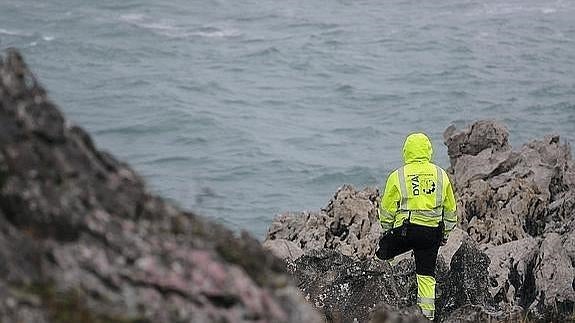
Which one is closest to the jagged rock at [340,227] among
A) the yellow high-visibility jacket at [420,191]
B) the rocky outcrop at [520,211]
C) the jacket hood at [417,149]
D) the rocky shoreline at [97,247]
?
the rocky outcrop at [520,211]

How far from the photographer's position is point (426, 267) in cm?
1037

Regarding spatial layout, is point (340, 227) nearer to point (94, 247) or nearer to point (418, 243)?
point (418, 243)

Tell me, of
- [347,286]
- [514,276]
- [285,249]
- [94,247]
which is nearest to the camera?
[94,247]

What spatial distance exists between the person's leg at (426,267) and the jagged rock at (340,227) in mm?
4367

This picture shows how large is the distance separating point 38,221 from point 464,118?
36.6m

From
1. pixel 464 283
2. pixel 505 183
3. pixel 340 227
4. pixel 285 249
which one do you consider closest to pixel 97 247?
pixel 464 283

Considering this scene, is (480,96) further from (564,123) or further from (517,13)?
(517,13)

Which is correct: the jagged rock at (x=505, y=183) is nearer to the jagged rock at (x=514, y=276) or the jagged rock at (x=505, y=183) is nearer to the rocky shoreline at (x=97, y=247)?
the jagged rock at (x=514, y=276)

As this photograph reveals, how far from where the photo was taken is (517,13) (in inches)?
2226

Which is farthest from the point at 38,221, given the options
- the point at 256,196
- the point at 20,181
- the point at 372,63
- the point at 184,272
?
the point at 372,63

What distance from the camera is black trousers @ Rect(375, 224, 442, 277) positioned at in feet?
33.3

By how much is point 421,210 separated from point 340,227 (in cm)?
648

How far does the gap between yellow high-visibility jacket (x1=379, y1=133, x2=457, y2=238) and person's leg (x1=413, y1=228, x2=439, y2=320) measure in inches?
6.9

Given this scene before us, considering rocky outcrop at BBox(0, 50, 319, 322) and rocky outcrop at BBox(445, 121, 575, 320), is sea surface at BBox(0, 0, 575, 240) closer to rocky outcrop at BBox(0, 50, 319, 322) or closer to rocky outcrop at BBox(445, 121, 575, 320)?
rocky outcrop at BBox(445, 121, 575, 320)
